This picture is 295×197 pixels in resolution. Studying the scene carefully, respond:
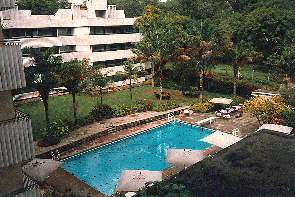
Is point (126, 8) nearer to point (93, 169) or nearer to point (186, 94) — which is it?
point (186, 94)

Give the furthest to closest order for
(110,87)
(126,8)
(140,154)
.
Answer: (126,8) < (110,87) < (140,154)

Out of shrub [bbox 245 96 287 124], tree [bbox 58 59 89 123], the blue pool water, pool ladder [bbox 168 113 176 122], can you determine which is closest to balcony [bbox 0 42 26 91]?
the blue pool water

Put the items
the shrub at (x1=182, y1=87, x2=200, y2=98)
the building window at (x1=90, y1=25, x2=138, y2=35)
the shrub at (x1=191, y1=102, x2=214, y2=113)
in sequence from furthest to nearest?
the building window at (x1=90, y1=25, x2=138, y2=35) < the shrub at (x1=182, y1=87, x2=200, y2=98) < the shrub at (x1=191, y1=102, x2=214, y2=113)

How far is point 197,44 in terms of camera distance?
4253 centimetres

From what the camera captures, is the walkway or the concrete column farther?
the walkway

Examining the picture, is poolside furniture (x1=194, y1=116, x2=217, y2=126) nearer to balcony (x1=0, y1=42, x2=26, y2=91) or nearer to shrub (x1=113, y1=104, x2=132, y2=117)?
shrub (x1=113, y1=104, x2=132, y2=117)

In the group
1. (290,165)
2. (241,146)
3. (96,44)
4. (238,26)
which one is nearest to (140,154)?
(241,146)

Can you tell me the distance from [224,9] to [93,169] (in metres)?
54.1

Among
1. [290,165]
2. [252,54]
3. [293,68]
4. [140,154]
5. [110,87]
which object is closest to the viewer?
[290,165]

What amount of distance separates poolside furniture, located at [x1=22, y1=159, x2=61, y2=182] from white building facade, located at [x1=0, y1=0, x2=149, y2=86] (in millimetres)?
22078

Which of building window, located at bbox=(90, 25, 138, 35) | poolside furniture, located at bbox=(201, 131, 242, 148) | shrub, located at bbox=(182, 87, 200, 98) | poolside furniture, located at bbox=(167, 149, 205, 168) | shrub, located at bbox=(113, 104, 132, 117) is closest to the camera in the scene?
poolside furniture, located at bbox=(167, 149, 205, 168)

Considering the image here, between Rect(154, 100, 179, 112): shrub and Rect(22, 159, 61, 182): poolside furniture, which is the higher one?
Rect(22, 159, 61, 182): poolside furniture

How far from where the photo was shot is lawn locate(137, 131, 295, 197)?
41.2ft

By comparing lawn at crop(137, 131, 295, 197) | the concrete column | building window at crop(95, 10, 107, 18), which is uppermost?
building window at crop(95, 10, 107, 18)
